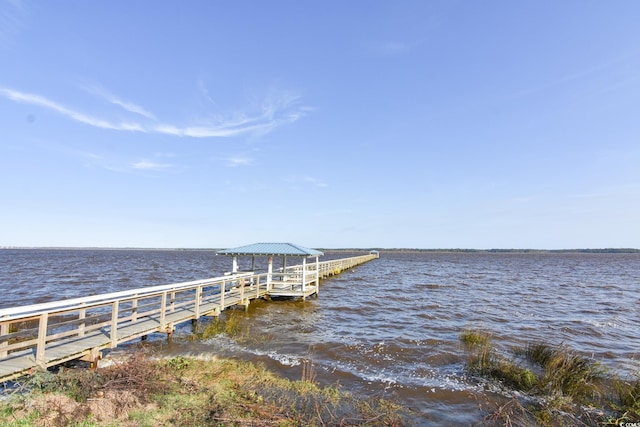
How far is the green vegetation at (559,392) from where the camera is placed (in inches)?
233

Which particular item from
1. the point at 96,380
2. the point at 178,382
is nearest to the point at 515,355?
the point at 178,382

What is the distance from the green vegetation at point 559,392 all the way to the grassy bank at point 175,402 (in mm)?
2418

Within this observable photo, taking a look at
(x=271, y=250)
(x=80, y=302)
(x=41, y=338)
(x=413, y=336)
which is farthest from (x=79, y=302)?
(x=271, y=250)

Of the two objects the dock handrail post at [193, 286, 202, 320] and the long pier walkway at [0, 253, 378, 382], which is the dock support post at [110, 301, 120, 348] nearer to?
the long pier walkway at [0, 253, 378, 382]

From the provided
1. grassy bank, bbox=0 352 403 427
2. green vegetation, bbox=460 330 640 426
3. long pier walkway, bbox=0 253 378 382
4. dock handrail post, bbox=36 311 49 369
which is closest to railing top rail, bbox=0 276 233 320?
long pier walkway, bbox=0 253 378 382

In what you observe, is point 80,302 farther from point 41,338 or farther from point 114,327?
point 41,338

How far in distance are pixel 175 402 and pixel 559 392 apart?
22.9ft

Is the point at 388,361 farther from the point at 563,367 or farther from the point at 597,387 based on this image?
the point at 597,387

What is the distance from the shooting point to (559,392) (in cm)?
665

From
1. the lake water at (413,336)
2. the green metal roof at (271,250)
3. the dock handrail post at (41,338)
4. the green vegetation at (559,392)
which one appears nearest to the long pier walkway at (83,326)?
the dock handrail post at (41,338)

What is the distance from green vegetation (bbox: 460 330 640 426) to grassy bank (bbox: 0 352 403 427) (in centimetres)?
242

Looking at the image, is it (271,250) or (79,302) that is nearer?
(79,302)

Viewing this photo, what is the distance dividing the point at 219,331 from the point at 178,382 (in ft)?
18.7

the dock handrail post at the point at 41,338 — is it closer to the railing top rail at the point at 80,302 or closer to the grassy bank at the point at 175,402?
the railing top rail at the point at 80,302
